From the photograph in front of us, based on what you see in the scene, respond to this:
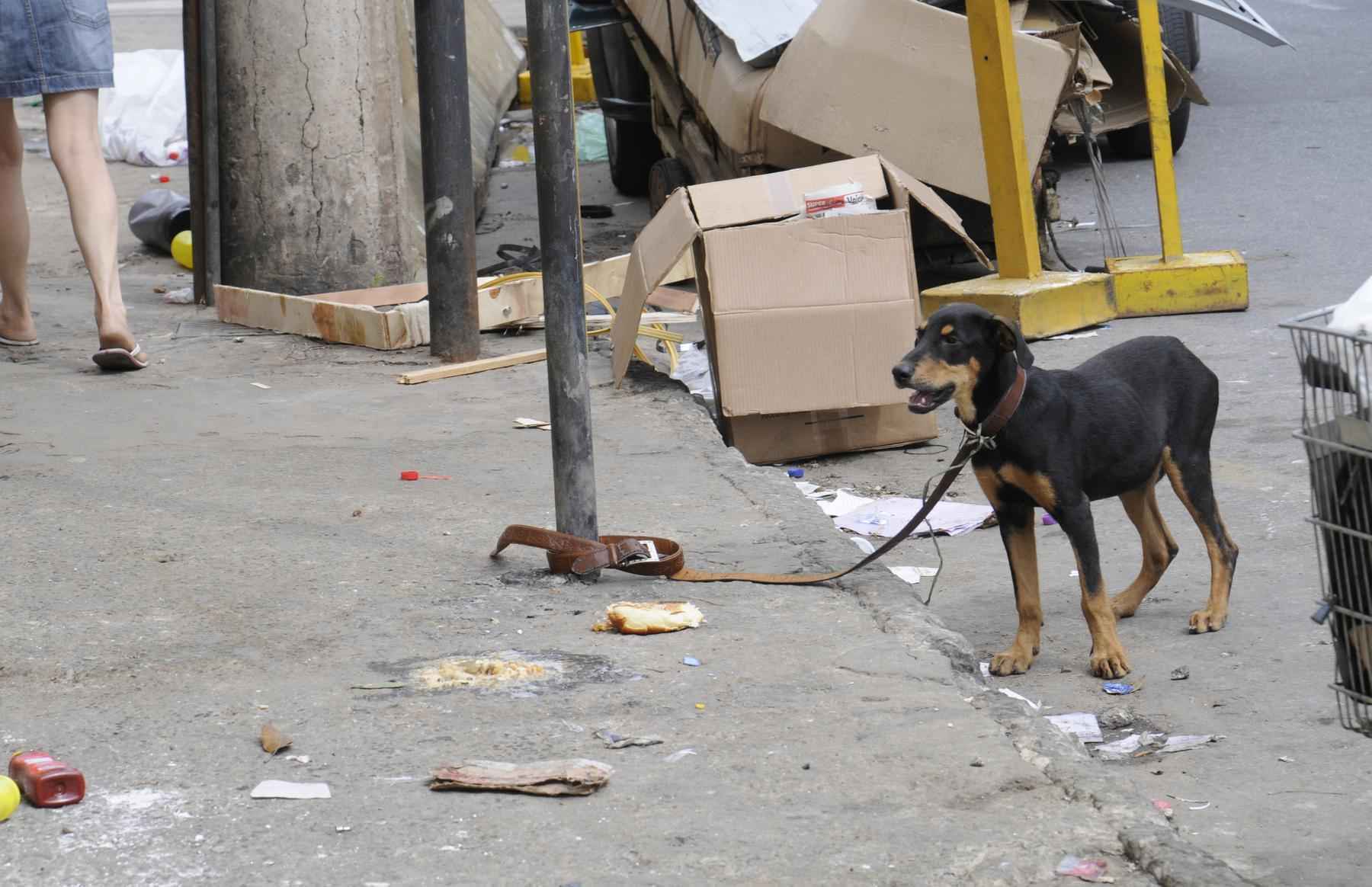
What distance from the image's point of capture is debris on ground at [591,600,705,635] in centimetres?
304

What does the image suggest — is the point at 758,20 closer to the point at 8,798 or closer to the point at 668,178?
the point at 668,178

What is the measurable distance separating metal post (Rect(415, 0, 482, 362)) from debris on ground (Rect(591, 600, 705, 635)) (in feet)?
8.70

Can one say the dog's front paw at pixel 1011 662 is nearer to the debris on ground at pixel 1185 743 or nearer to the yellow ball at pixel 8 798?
the debris on ground at pixel 1185 743

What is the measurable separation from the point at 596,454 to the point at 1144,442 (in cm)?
153

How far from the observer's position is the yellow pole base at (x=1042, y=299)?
21.4 ft

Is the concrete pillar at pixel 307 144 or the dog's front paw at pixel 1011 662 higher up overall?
the concrete pillar at pixel 307 144

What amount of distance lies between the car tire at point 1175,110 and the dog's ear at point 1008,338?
17.9 feet

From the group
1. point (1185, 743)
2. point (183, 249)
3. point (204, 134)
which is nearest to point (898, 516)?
point (1185, 743)

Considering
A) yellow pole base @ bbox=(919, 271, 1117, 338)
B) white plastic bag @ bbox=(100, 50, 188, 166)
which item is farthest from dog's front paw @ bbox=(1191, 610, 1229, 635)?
white plastic bag @ bbox=(100, 50, 188, 166)

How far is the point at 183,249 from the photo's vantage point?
7855mm

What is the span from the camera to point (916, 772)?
2379 mm

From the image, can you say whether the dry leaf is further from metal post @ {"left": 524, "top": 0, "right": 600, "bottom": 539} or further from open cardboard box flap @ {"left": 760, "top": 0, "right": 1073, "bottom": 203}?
open cardboard box flap @ {"left": 760, "top": 0, "right": 1073, "bottom": 203}

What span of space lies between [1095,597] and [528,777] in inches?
65.3

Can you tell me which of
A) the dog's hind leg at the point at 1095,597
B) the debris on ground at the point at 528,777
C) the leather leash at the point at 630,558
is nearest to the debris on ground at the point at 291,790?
the debris on ground at the point at 528,777
